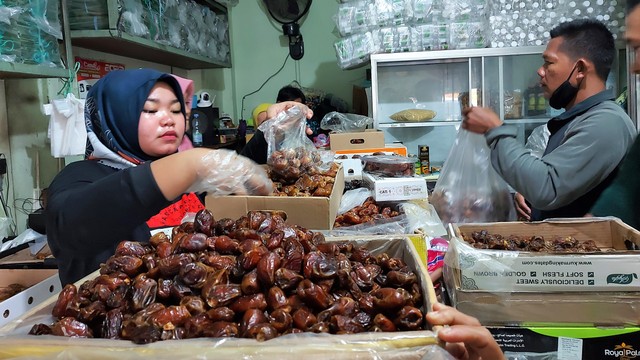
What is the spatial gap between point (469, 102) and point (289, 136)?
272 cm

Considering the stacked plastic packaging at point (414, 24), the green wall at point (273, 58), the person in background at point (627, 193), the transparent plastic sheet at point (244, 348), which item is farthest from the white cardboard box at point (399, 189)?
the green wall at point (273, 58)

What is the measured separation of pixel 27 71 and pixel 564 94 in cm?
242

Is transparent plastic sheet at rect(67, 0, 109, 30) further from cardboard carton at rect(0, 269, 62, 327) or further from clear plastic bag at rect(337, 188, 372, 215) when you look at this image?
clear plastic bag at rect(337, 188, 372, 215)

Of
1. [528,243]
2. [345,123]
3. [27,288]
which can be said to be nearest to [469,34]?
[345,123]

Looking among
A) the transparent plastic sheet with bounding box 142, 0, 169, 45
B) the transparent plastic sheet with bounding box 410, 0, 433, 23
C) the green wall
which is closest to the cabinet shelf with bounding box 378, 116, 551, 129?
the transparent plastic sheet with bounding box 410, 0, 433, 23

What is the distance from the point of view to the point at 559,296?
133cm

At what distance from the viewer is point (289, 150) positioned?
7.02 ft

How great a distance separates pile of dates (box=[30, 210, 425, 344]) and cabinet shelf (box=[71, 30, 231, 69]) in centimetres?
235

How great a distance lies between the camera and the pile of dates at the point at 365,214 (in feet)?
6.37

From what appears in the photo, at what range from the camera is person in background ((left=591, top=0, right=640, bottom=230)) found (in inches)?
72.4

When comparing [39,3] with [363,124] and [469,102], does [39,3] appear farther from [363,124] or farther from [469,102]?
[469,102]

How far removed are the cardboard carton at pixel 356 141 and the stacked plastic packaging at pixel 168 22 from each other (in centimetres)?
148

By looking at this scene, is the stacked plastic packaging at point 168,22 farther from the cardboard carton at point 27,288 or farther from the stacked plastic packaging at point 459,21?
the cardboard carton at point 27,288

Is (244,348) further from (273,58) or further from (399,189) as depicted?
(273,58)
